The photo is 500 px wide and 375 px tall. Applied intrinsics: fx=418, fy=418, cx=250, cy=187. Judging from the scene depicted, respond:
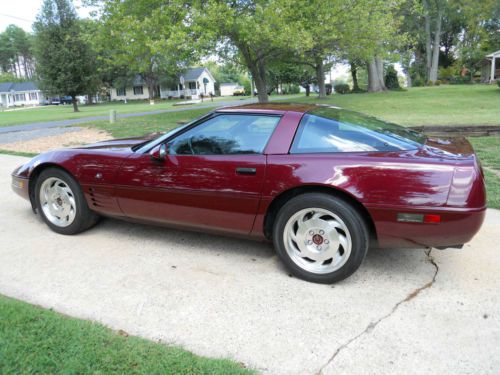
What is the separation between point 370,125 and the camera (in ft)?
12.0

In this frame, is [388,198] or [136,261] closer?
[388,198]

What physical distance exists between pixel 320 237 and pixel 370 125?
1.16m

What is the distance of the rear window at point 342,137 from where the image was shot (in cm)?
323

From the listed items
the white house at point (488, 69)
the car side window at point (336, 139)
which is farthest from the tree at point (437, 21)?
the car side window at point (336, 139)

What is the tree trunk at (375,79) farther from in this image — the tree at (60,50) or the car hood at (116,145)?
the car hood at (116,145)

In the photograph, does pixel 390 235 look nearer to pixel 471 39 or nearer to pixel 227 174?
pixel 227 174

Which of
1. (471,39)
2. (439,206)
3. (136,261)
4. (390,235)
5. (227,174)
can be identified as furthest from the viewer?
(471,39)

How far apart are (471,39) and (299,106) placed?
58.4 metres

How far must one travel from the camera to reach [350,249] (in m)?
3.05

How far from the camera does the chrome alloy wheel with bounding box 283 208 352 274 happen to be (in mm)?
3105

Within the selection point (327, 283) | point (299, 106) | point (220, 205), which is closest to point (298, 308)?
point (327, 283)

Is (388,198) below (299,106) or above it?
below

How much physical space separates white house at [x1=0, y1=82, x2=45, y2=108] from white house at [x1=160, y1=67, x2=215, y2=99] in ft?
94.3

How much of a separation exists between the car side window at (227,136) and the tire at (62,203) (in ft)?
3.84
